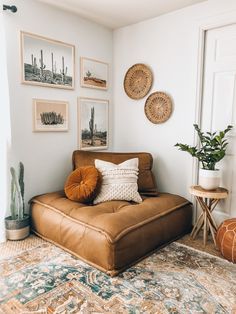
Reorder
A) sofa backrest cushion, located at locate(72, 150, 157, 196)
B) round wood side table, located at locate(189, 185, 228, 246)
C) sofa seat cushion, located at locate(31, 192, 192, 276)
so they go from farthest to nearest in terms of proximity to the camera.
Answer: sofa backrest cushion, located at locate(72, 150, 157, 196) < round wood side table, located at locate(189, 185, 228, 246) < sofa seat cushion, located at locate(31, 192, 192, 276)

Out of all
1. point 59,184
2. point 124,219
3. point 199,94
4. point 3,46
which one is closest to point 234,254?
point 124,219

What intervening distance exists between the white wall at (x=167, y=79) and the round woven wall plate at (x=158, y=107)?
2.3 inches

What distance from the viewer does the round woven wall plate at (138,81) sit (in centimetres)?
312

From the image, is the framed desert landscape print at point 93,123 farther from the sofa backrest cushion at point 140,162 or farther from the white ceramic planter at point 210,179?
the white ceramic planter at point 210,179

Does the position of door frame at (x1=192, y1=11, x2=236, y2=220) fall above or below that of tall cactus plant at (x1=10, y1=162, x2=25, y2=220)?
above

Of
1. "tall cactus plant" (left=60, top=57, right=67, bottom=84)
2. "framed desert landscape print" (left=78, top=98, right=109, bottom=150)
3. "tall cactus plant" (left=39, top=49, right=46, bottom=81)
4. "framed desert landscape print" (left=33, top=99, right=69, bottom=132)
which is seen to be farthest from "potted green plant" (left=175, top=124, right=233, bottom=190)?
"tall cactus plant" (left=39, top=49, right=46, bottom=81)

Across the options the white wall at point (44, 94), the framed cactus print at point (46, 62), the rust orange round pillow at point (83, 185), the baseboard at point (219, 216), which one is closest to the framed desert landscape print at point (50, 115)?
the white wall at point (44, 94)

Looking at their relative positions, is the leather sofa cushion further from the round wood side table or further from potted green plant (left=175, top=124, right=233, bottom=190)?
potted green plant (left=175, top=124, right=233, bottom=190)

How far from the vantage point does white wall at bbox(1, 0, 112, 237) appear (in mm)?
2525

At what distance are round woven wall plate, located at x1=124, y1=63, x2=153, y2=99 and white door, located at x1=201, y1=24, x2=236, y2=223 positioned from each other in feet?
2.25

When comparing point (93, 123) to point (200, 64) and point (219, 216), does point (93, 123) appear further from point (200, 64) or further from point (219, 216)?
point (219, 216)

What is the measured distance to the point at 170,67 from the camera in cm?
293

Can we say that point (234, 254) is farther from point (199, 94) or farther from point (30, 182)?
Answer: point (30, 182)

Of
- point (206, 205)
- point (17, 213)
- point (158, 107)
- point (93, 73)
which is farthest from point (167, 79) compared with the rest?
point (17, 213)
